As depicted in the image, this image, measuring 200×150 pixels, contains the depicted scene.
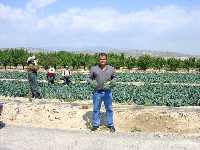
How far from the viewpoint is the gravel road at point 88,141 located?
10.7 meters

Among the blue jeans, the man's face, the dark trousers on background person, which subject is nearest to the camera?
the man's face

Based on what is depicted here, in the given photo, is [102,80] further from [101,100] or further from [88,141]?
[88,141]

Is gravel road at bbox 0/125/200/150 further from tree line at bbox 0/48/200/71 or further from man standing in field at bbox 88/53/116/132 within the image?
tree line at bbox 0/48/200/71

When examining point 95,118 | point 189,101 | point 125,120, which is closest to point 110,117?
point 95,118

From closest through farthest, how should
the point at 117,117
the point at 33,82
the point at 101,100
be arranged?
the point at 101,100 < the point at 117,117 < the point at 33,82

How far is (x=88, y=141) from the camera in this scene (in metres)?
11.2

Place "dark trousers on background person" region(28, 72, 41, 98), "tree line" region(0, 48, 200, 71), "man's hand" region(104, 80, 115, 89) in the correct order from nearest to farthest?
1. "man's hand" region(104, 80, 115, 89)
2. "dark trousers on background person" region(28, 72, 41, 98)
3. "tree line" region(0, 48, 200, 71)

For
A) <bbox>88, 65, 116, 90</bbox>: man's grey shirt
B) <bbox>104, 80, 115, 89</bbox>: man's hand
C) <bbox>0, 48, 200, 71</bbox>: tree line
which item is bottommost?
<bbox>0, 48, 200, 71</bbox>: tree line

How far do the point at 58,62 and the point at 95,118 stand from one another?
47.4m

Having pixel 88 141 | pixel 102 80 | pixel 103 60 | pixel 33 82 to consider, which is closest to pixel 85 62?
pixel 33 82

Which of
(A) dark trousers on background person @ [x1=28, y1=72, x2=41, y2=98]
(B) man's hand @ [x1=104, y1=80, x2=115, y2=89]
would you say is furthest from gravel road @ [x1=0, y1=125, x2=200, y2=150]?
(A) dark trousers on background person @ [x1=28, y1=72, x2=41, y2=98]

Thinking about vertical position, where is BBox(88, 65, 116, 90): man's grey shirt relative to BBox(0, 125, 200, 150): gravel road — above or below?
above

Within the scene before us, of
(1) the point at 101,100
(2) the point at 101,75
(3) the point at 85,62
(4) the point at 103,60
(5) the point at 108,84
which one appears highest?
(4) the point at 103,60

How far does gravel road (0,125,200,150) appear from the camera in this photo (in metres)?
10.7
